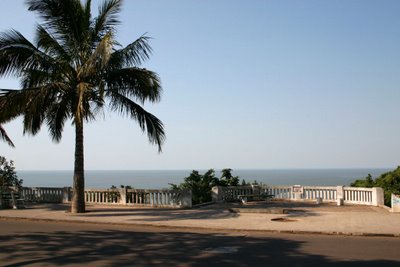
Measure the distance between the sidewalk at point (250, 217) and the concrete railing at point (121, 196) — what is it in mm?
1161

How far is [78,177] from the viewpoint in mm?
19875

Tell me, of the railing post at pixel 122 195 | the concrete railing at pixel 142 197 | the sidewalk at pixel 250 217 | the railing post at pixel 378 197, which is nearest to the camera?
the sidewalk at pixel 250 217

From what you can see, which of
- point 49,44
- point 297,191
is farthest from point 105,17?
point 297,191

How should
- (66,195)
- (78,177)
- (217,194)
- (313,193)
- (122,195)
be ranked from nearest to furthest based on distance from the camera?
1. (78,177)
2. (122,195)
3. (217,194)
4. (66,195)
5. (313,193)

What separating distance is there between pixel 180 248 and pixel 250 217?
23.4ft

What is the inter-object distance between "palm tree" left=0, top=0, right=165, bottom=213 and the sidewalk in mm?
2027

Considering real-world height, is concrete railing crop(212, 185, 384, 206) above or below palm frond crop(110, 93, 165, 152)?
below

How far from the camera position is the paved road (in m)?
9.55

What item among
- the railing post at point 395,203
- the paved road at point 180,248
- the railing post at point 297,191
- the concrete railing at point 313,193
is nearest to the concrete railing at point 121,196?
the concrete railing at point 313,193

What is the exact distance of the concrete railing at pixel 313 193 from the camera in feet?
72.9

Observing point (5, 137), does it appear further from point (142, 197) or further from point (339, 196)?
point (339, 196)

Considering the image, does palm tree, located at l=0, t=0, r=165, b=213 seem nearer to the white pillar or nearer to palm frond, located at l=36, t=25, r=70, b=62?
palm frond, located at l=36, t=25, r=70, b=62

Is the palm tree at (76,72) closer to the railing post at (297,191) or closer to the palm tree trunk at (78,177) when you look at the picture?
the palm tree trunk at (78,177)


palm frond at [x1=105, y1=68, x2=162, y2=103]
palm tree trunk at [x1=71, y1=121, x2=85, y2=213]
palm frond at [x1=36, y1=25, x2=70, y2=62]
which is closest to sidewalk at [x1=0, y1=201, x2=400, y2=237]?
palm tree trunk at [x1=71, y1=121, x2=85, y2=213]
